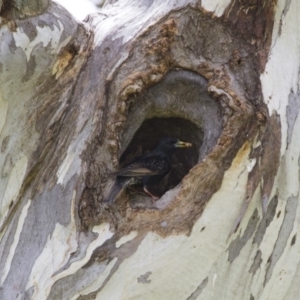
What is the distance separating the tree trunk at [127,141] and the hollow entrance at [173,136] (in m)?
0.42

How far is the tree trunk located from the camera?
304 centimetres

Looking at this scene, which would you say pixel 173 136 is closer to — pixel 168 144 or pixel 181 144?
pixel 168 144

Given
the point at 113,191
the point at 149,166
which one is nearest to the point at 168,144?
the point at 149,166

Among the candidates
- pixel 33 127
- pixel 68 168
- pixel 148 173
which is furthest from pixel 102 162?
pixel 148 173

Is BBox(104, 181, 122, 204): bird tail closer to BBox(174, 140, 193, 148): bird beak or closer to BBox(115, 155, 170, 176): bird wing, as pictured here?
BBox(115, 155, 170, 176): bird wing

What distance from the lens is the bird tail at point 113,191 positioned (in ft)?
10.3

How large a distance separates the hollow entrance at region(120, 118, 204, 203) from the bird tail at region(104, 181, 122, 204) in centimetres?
39

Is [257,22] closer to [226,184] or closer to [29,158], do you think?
[226,184]

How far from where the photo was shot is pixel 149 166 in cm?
393

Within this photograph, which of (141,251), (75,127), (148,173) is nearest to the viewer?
(141,251)

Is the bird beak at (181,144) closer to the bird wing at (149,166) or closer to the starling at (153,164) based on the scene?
the starling at (153,164)

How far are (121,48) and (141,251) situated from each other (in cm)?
92

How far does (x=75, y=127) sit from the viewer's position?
327 cm

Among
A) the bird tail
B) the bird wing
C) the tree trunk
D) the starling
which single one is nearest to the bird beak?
the starling
